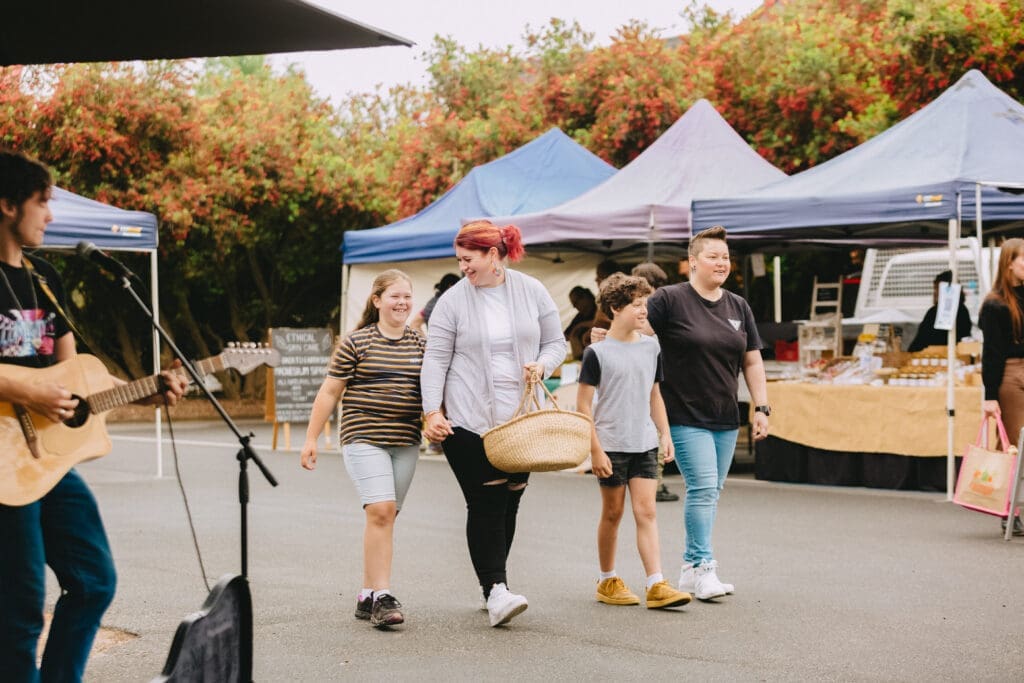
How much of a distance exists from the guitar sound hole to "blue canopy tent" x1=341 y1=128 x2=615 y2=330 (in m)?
12.0

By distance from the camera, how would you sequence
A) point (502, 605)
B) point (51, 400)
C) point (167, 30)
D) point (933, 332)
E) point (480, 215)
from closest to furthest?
point (51, 400), point (167, 30), point (502, 605), point (933, 332), point (480, 215)

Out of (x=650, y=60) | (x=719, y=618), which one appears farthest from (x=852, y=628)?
(x=650, y=60)

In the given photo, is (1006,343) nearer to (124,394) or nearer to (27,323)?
(124,394)

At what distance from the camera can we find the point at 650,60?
24.2 m

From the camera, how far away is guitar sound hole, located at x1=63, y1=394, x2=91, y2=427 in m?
4.35

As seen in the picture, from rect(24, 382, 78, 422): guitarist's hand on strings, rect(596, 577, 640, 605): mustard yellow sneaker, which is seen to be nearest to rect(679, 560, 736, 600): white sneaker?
rect(596, 577, 640, 605): mustard yellow sneaker

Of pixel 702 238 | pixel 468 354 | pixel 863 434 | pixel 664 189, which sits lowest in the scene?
pixel 863 434

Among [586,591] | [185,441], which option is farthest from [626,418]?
[185,441]

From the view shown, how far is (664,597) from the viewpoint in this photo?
22.9ft

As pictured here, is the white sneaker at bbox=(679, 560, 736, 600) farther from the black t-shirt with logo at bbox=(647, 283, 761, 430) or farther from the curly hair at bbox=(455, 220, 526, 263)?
the curly hair at bbox=(455, 220, 526, 263)

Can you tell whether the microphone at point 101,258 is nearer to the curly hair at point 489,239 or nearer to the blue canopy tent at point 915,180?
the curly hair at point 489,239

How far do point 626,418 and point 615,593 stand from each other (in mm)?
929

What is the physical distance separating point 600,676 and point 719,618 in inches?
53.5

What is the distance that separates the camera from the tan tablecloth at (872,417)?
38.8 feet
